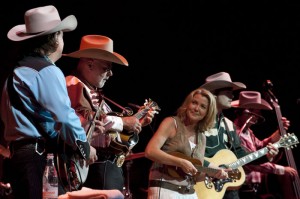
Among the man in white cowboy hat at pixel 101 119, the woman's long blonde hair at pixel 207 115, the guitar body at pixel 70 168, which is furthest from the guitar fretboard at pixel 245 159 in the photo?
the guitar body at pixel 70 168

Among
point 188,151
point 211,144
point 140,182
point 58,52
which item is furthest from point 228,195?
point 58,52

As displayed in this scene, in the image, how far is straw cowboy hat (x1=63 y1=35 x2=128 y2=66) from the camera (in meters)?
4.59

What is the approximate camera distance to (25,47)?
139 inches

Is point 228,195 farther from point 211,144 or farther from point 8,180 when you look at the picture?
point 8,180

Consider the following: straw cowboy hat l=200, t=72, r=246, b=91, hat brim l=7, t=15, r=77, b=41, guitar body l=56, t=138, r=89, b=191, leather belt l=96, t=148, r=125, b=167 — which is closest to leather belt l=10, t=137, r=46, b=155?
guitar body l=56, t=138, r=89, b=191

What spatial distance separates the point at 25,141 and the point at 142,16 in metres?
5.21

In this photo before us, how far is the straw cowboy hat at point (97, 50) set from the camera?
4594 mm

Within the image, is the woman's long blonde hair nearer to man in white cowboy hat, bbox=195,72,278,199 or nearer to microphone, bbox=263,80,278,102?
man in white cowboy hat, bbox=195,72,278,199

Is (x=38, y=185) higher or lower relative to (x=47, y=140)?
lower

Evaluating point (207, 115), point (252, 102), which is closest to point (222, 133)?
point (207, 115)

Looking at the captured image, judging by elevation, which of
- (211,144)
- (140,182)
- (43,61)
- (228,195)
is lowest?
(140,182)

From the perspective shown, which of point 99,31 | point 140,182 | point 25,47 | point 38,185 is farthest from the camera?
point 140,182

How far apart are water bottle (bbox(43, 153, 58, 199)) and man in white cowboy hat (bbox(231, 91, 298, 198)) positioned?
3.93 metres

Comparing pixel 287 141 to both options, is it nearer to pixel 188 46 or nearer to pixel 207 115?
pixel 207 115
